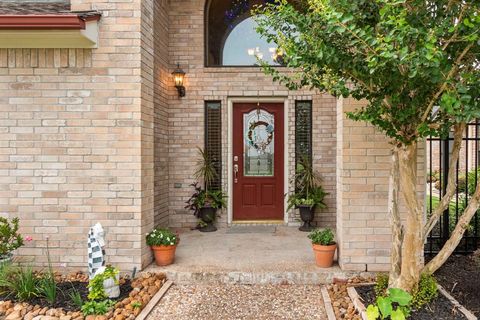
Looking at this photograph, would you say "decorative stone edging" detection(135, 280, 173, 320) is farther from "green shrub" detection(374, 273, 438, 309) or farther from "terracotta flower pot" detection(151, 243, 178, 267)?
"green shrub" detection(374, 273, 438, 309)

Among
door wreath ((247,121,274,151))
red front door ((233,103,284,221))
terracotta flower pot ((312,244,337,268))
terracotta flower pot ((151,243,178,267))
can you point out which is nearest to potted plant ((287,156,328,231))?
red front door ((233,103,284,221))

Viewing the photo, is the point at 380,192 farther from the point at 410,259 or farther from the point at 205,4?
the point at 205,4

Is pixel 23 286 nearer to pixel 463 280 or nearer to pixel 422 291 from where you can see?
pixel 422 291

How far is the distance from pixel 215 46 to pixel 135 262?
3987mm

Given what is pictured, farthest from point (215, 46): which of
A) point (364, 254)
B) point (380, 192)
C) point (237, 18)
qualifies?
point (364, 254)

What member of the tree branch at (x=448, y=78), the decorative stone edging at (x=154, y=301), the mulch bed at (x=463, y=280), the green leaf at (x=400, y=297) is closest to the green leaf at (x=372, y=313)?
the green leaf at (x=400, y=297)

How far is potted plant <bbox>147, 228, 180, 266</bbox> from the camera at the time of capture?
3.82m

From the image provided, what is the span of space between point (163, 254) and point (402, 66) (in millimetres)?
3074

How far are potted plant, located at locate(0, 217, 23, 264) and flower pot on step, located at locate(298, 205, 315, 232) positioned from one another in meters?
3.88

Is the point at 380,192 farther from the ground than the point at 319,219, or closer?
farther from the ground

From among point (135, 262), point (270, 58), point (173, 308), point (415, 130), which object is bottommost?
point (173, 308)

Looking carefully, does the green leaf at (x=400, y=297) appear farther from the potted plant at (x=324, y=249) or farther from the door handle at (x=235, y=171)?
the door handle at (x=235, y=171)

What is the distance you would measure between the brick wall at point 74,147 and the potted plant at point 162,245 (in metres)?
0.15

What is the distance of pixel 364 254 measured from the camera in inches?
144
